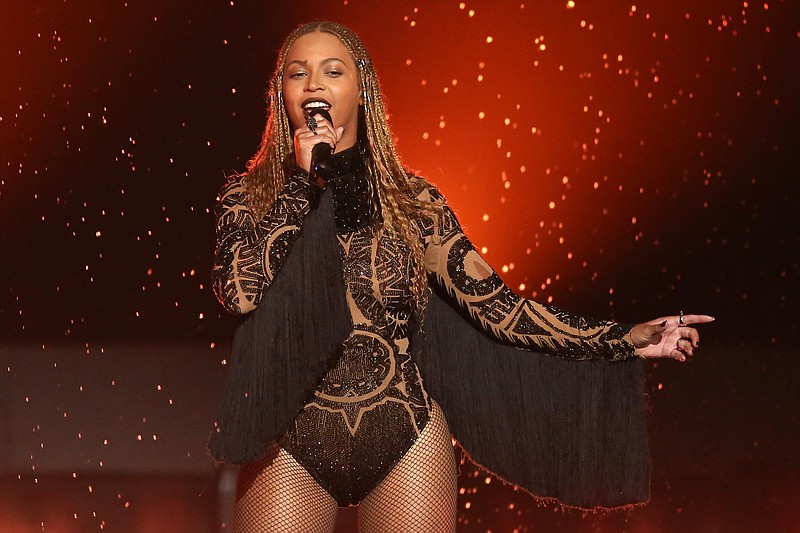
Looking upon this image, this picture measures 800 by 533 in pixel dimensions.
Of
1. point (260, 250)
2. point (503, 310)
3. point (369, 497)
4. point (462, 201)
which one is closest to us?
point (260, 250)

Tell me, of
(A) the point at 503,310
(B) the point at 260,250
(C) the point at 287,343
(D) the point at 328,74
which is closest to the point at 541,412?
(A) the point at 503,310

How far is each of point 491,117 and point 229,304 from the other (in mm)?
2069

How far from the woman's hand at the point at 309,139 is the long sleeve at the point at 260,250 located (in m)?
0.04

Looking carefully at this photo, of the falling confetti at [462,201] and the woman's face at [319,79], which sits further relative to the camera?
the falling confetti at [462,201]

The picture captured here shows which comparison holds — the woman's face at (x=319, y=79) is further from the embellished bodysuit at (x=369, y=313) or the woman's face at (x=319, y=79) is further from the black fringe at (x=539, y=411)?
the black fringe at (x=539, y=411)

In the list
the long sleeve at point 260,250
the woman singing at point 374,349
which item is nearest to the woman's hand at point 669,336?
the woman singing at point 374,349

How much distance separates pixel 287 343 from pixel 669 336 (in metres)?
0.73

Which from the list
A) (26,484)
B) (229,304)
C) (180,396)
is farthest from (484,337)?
(26,484)

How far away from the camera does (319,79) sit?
213 cm

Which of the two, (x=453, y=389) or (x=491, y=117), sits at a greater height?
(x=491, y=117)

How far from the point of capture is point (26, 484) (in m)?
4.55

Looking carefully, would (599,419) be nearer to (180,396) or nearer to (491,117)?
(491,117)

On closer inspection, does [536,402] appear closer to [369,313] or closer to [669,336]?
[669,336]

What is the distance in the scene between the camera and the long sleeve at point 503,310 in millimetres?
2195
